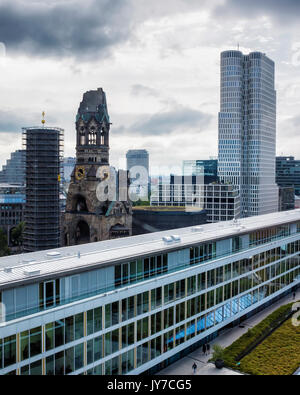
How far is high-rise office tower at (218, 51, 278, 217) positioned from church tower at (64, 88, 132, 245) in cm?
7860

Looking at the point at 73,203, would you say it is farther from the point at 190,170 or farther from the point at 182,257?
the point at 190,170

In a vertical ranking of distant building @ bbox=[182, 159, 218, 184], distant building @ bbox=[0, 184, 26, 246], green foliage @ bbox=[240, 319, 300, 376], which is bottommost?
green foliage @ bbox=[240, 319, 300, 376]

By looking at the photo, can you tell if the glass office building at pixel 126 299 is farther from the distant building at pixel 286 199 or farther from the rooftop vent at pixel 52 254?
the distant building at pixel 286 199

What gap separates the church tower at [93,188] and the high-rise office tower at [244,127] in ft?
258

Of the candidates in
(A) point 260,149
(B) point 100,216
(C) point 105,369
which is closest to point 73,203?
(B) point 100,216

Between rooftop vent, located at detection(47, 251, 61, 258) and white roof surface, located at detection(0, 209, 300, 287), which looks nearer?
white roof surface, located at detection(0, 209, 300, 287)

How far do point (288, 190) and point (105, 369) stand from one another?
17801cm

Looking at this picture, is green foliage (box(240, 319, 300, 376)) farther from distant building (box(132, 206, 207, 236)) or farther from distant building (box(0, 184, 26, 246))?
distant building (box(0, 184, 26, 246))

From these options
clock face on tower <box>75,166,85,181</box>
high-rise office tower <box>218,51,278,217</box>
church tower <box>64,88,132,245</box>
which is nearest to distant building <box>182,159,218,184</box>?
high-rise office tower <box>218,51,278,217</box>

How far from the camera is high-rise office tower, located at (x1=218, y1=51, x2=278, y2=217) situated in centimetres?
15788

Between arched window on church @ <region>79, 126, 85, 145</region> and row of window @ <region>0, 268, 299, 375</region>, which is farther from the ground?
arched window on church @ <region>79, 126, 85, 145</region>

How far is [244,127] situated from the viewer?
161875mm

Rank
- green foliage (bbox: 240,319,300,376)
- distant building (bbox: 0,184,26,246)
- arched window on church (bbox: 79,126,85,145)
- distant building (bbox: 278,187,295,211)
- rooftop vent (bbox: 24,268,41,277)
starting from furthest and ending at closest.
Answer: distant building (bbox: 278,187,295,211)
distant building (bbox: 0,184,26,246)
arched window on church (bbox: 79,126,85,145)
green foliage (bbox: 240,319,300,376)
rooftop vent (bbox: 24,268,41,277)
